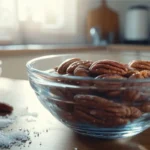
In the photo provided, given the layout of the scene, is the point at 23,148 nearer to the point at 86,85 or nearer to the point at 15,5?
the point at 86,85

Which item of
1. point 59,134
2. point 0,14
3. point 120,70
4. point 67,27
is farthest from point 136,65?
point 67,27

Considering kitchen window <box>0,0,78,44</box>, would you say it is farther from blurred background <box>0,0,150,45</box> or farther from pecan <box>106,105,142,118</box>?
pecan <box>106,105,142,118</box>

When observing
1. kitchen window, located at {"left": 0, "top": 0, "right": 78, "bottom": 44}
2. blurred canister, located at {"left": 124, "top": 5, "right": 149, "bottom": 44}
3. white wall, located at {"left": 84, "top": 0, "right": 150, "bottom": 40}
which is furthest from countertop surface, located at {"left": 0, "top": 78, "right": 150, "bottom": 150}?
white wall, located at {"left": 84, "top": 0, "right": 150, "bottom": 40}

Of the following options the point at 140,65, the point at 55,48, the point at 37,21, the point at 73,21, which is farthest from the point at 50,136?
the point at 73,21

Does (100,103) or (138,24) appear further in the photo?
(138,24)

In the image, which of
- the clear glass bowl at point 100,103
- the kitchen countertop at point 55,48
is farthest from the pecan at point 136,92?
the kitchen countertop at point 55,48

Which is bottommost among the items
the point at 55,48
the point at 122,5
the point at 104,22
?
the point at 55,48

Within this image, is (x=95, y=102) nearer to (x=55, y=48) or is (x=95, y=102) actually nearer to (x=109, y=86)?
(x=109, y=86)

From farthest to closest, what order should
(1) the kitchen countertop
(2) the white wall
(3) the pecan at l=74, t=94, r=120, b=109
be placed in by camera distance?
(2) the white wall, (1) the kitchen countertop, (3) the pecan at l=74, t=94, r=120, b=109
